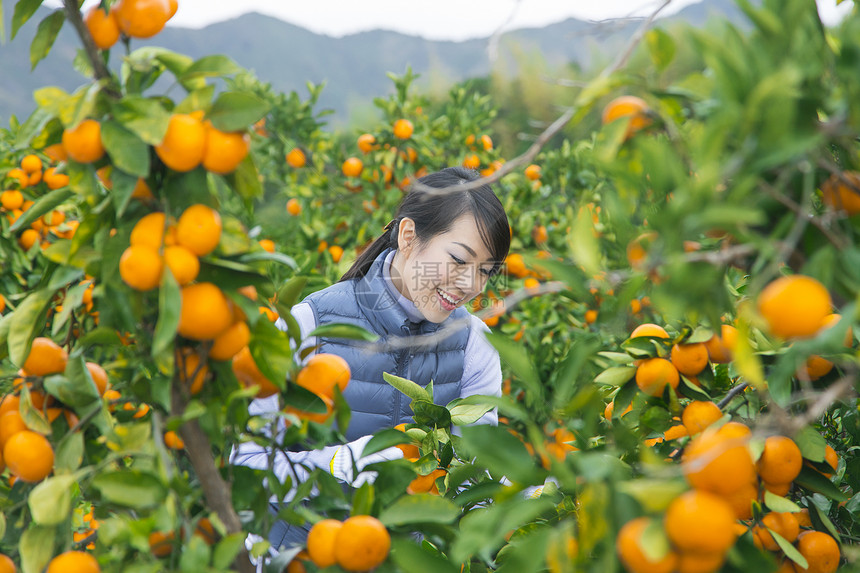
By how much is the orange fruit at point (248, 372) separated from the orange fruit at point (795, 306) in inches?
16.2

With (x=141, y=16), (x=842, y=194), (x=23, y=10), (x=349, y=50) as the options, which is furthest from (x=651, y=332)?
(x=349, y=50)

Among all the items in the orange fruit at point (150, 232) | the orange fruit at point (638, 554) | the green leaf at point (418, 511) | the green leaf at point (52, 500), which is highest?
the orange fruit at point (150, 232)

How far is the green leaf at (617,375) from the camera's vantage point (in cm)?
72

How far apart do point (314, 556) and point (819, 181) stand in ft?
1.62

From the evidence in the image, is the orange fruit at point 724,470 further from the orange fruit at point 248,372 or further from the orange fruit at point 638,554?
the orange fruit at point 248,372

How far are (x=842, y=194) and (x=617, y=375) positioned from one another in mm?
321

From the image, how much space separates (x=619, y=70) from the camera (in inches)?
17.5

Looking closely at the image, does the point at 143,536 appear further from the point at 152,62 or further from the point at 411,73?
the point at 411,73

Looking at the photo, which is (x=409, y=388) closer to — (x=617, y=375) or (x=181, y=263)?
(x=617, y=375)

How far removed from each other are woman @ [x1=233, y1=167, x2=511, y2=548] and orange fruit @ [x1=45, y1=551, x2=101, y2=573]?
2.38 feet

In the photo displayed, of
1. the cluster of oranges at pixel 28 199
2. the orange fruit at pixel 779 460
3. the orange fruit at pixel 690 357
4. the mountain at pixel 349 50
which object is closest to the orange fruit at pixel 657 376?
the orange fruit at pixel 690 357

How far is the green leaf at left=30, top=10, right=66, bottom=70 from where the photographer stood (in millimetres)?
560

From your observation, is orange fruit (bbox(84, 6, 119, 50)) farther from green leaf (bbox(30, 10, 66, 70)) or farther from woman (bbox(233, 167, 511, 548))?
woman (bbox(233, 167, 511, 548))

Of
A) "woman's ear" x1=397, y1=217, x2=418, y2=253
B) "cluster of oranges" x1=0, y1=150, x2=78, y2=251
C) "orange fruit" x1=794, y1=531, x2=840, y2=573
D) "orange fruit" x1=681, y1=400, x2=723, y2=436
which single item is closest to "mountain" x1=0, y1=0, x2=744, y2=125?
"cluster of oranges" x1=0, y1=150, x2=78, y2=251
